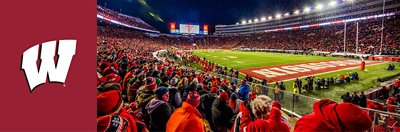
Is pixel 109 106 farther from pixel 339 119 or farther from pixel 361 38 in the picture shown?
pixel 361 38

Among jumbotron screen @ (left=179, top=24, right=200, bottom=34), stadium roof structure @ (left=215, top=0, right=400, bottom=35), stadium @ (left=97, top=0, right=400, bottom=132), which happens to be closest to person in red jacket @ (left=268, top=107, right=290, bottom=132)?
stadium @ (left=97, top=0, right=400, bottom=132)

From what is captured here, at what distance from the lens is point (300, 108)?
7.92 m

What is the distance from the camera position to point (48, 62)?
2318 millimetres

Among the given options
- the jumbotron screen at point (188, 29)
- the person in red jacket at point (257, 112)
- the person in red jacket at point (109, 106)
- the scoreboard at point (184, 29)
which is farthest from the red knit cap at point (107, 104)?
the jumbotron screen at point (188, 29)

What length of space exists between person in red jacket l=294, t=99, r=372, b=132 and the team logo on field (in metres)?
2.50

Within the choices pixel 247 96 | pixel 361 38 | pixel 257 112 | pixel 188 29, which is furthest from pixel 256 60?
pixel 188 29

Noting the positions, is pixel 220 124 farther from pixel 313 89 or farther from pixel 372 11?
pixel 372 11

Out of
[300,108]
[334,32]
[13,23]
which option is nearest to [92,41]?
[13,23]

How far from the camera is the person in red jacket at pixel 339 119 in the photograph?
5.55ft

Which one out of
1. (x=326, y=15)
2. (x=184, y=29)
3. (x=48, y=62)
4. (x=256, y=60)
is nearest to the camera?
(x=48, y=62)

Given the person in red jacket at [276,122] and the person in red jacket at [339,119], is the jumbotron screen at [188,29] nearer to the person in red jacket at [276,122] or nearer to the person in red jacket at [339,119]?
the person in red jacket at [276,122]

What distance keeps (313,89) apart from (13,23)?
47.8 feet

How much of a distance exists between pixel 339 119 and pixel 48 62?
2.83 m

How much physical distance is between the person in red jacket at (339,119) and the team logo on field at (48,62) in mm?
2504
